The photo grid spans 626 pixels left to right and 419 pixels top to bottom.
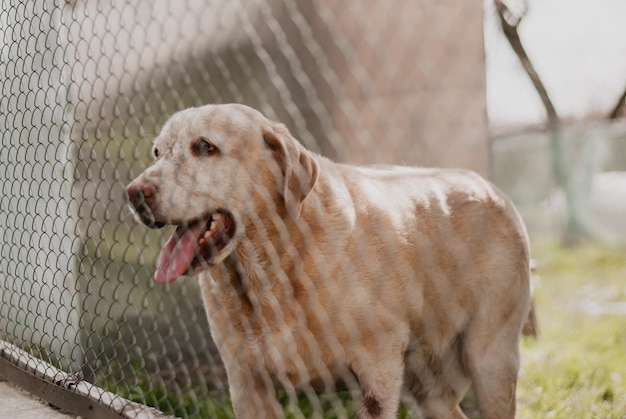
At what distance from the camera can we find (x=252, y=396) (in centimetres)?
295

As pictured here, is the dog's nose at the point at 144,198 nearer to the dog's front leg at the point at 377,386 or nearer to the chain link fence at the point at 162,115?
the dog's front leg at the point at 377,386

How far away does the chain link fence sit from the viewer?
4.00 m

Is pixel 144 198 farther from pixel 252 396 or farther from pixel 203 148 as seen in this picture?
pixel 252 396

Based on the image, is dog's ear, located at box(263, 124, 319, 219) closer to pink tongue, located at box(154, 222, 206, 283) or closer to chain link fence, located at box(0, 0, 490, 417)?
pink tongue, located at box(154, 222, 206, 283)

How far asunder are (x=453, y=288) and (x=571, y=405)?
881mm

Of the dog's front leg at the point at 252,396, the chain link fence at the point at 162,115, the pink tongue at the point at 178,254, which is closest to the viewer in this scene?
the pink tongue at the point at 178,254

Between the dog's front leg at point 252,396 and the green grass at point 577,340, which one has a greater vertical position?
the dog's front leg at point 252,396

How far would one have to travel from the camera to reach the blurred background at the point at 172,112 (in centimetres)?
394

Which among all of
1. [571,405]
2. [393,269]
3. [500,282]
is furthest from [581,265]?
[393,269]

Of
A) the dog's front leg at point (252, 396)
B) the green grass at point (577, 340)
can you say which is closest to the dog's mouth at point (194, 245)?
the dog's front leg at point (252, 396)

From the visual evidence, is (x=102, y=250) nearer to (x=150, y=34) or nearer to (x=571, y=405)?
(x=150, y=34)

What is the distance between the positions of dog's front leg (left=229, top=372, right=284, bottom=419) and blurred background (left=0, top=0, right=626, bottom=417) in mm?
869

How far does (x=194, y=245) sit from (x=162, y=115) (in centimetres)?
183

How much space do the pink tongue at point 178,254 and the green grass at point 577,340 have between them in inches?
71.0
